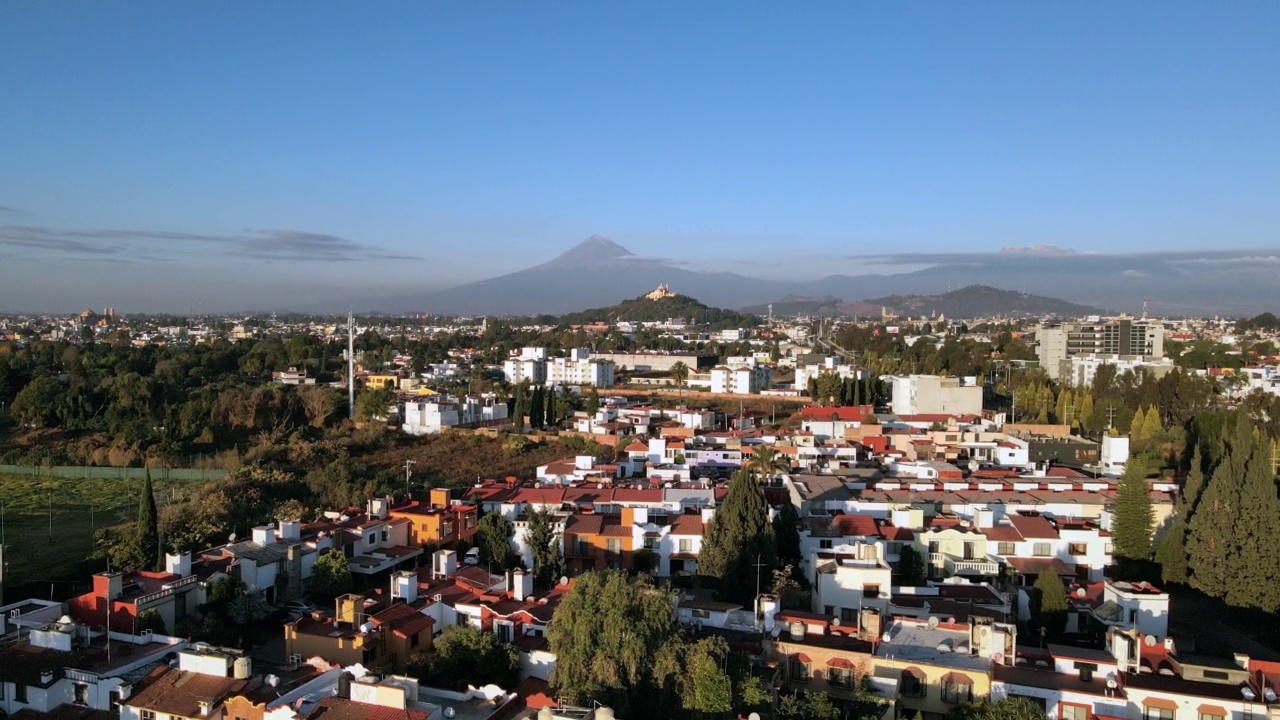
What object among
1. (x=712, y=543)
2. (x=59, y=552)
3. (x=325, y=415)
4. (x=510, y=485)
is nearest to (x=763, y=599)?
(x=712, y=543)

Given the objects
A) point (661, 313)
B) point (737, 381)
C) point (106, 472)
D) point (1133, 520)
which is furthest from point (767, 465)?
point (661, 313)

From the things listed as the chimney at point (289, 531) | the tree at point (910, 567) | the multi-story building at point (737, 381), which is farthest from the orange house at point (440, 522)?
the multi-story building at point (737, 381)

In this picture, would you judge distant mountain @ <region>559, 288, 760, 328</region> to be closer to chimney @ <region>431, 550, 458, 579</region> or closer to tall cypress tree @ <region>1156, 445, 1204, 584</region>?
tall cypress tree @ <region>1156, 445, 1204, 584</region>

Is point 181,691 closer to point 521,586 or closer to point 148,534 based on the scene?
point 521,586

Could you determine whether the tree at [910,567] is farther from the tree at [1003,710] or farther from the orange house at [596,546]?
the tree at [1003,710]

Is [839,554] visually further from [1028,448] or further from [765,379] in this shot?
[765,379]

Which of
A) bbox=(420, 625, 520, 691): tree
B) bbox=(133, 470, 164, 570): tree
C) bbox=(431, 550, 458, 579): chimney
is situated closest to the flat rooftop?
bbox=(420, 625, 520, 691): tree

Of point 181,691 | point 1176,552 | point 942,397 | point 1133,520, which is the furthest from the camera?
point 942,397
